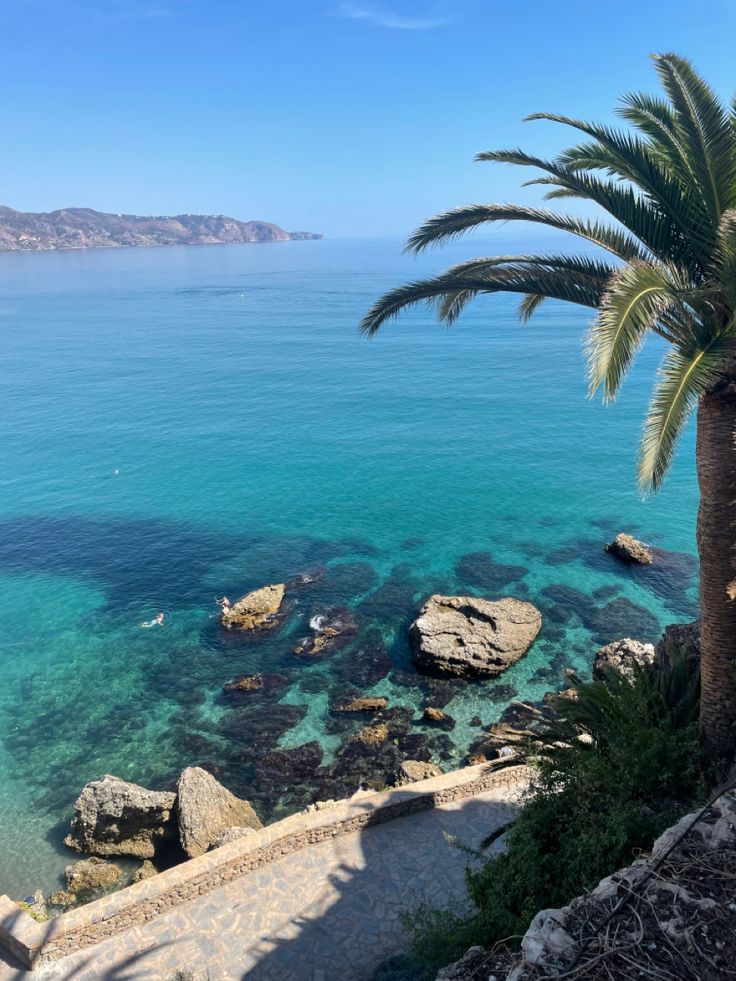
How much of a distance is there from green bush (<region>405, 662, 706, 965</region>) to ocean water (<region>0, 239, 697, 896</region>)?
8.19 m

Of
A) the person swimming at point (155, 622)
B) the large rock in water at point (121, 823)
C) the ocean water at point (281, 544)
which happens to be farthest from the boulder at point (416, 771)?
the person swimming at point (155, 622)

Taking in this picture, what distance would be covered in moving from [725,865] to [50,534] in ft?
103

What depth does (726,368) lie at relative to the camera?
8406 millimetres

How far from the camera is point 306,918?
36.7 ft

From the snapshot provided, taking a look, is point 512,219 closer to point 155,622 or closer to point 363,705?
point 363,705

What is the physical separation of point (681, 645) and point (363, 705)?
382 inches

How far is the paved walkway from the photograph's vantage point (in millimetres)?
10406

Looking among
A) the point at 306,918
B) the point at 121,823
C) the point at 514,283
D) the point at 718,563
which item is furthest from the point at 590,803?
the point at 121,823

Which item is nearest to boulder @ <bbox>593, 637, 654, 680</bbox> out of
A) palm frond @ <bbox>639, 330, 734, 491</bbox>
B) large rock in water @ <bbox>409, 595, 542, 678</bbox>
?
large rock in water @ <bbox>409, 595, 542, 678</bbox>

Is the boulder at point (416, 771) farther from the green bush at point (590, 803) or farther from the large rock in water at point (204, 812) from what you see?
the green bush at point (590, 803)

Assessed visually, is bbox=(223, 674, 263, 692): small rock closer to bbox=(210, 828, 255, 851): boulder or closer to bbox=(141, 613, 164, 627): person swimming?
bbox=(141, 613, 164, 627): person swimming

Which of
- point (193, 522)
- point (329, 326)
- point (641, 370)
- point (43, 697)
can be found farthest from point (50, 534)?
point (329, 326)

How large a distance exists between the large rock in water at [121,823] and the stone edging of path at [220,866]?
3611 mm

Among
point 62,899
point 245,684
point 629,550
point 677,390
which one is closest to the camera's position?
point 677,390
